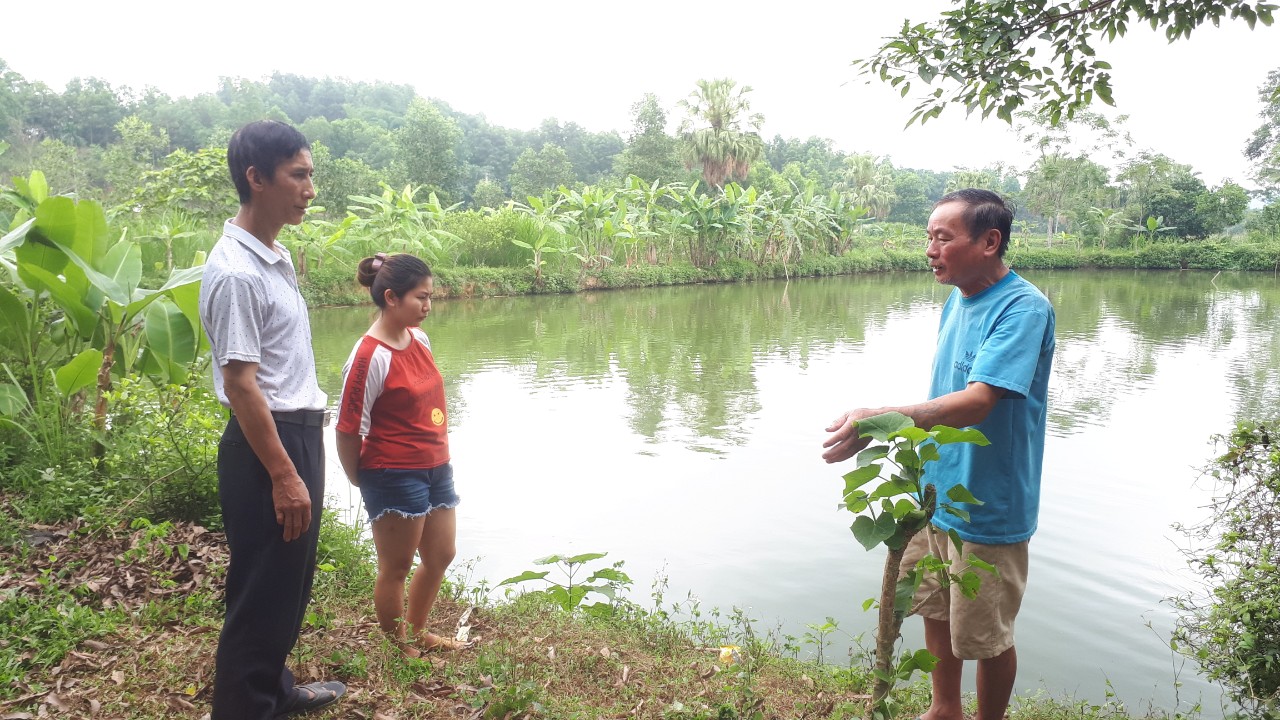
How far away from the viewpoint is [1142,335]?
488 inches

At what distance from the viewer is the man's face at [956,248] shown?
201 centimetres

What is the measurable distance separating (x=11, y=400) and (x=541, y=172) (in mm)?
31974

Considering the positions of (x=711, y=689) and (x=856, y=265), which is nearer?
(x=711, y=689)

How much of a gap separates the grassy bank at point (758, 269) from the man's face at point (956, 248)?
1444 cm

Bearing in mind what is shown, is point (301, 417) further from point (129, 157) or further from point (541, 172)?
point (541, 172)

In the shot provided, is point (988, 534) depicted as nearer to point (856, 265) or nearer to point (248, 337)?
point (248, 337)

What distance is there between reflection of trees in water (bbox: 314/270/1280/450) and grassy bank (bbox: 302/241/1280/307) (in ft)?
2.35

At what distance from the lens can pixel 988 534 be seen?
1.98 meters

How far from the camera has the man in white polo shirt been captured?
1701 mm

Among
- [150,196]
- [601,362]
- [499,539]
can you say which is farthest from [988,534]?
[150,196]

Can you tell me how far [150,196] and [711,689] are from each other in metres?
16.3

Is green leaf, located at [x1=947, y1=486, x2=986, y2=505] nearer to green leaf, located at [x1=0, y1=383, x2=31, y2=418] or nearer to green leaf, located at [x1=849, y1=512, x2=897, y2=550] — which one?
green leaf, located at [x1=849, y1=512, x2=897, y2=550]

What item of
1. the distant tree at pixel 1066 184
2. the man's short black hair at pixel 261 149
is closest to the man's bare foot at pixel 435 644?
the man's short black hair at pixel 261 149

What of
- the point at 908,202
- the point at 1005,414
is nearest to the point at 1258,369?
the point at 1005,414
